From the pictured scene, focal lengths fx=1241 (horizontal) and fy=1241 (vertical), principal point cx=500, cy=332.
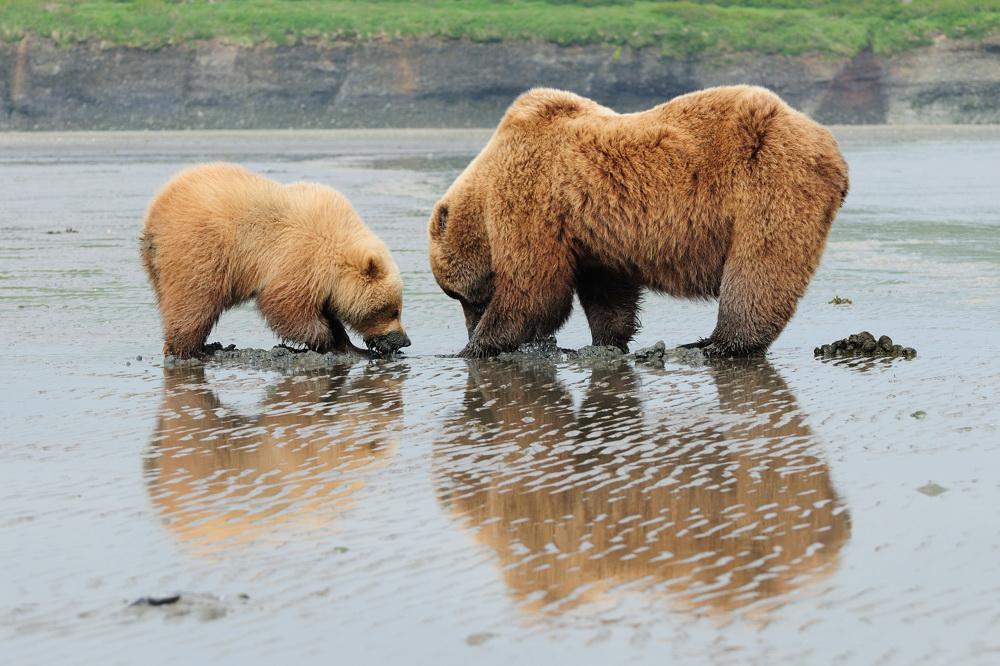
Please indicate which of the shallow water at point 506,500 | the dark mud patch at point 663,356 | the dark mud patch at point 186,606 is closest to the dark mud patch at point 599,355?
the dark mud patch at point 663,356

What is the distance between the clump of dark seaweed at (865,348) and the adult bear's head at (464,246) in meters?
2.08

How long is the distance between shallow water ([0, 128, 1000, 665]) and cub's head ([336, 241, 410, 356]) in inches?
8.3

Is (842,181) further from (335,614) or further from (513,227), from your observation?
(335,614)

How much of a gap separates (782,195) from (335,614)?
4181mm

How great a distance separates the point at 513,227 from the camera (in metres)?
7.22

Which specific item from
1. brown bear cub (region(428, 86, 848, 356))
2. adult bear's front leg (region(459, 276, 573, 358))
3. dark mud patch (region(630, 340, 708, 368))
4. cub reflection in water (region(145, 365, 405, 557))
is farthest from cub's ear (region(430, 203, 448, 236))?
dark mud patch (region(630, 340, 708, 368))

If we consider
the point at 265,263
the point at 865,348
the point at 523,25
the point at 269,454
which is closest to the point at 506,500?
the point at 269,454

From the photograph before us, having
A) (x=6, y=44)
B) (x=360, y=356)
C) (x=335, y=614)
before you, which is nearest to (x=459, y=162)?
(x=360, y=356)

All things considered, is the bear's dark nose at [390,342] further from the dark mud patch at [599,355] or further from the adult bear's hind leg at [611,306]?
the adult bear's hind leg at [611,306]

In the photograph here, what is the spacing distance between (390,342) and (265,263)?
2.99ft

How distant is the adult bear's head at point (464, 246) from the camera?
24.9ft

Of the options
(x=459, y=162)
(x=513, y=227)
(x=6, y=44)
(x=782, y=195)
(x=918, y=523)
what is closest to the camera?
(x=918, y=523)

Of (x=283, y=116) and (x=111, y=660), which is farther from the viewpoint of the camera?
(x=283, y=116)

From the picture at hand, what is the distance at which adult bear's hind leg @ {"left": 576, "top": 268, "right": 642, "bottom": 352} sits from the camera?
7.68 meters
